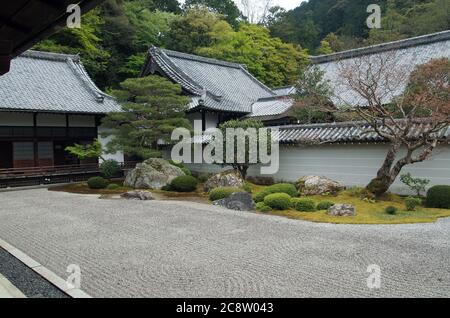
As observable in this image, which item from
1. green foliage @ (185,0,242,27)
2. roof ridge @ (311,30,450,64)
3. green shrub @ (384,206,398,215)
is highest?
green foliage @ (185,0,242,27)

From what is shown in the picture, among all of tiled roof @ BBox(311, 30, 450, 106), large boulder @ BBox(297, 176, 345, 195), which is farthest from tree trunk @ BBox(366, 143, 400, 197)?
tiled roof @ BBox(311, 30, 450, 106)

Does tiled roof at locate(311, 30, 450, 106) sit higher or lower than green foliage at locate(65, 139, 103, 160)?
higher

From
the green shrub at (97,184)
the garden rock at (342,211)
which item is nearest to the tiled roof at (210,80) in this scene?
the green shrub at (97,184)

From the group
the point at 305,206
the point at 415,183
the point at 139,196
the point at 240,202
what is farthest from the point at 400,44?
the point at 139,196

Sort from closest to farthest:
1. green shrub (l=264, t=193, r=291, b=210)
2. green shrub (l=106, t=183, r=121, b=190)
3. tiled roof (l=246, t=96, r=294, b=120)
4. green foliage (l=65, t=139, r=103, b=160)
A: green shrub (l=264, t=193, r=291, b=210)
green shrub (l=106, t=183, r=121, b=190)
green foliage (l=65, t=139, r=103, b=160)
tiled roof (l=246, t=96, r=294, b=120)

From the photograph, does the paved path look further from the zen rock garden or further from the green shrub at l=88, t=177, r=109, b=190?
the green shrub at l=88, t=177, r=109, b=190

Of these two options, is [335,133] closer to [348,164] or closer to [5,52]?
[348,164]

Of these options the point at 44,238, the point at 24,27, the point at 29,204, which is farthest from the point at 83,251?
the point at 29,204

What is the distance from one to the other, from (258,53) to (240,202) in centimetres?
3078

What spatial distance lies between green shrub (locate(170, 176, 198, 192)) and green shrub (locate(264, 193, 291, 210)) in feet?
17.0

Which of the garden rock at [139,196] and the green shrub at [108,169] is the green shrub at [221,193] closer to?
the garden rock at [139,196]

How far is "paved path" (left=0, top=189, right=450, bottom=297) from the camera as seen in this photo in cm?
561

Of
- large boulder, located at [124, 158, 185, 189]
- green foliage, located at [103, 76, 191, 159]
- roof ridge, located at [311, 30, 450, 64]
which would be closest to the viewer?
large boulder, located at [124, 158, 185, 189]
